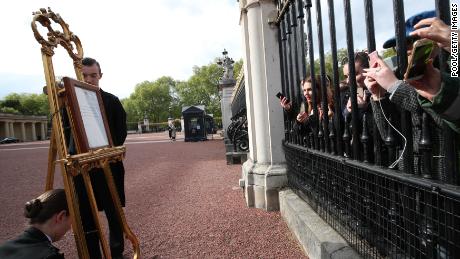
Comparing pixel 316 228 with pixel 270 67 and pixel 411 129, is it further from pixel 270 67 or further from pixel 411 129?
pixel 270 67

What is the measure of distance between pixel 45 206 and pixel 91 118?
0.84 meters

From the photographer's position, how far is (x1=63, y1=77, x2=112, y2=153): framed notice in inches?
97.5

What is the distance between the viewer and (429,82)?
1.27 meters

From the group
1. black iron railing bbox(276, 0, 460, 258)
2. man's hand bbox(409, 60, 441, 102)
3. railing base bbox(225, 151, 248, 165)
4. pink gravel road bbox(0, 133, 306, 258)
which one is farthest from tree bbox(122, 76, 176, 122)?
man's hand bbox(409, 60, 441, 102)

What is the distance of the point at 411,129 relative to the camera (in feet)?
5.60

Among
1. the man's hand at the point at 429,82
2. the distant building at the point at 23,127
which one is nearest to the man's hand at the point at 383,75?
the man's hand at the point at 429,82

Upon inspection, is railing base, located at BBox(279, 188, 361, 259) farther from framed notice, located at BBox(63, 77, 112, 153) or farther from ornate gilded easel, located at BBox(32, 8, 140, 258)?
framed notice, located at BBox(63, 77, 112, 153)

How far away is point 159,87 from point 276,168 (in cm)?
8495

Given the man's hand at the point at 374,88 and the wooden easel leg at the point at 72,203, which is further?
the wooden easel leg at the point at 72,203

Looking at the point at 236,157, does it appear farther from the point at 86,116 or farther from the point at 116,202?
the point at 86,116

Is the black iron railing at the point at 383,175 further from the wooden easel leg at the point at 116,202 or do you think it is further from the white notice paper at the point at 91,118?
the white notice paper at the point at 91,118

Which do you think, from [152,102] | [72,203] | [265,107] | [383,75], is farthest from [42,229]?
[152,102]

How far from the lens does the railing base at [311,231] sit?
2.39 meters

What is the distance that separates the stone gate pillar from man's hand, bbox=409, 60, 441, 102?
317 cm
